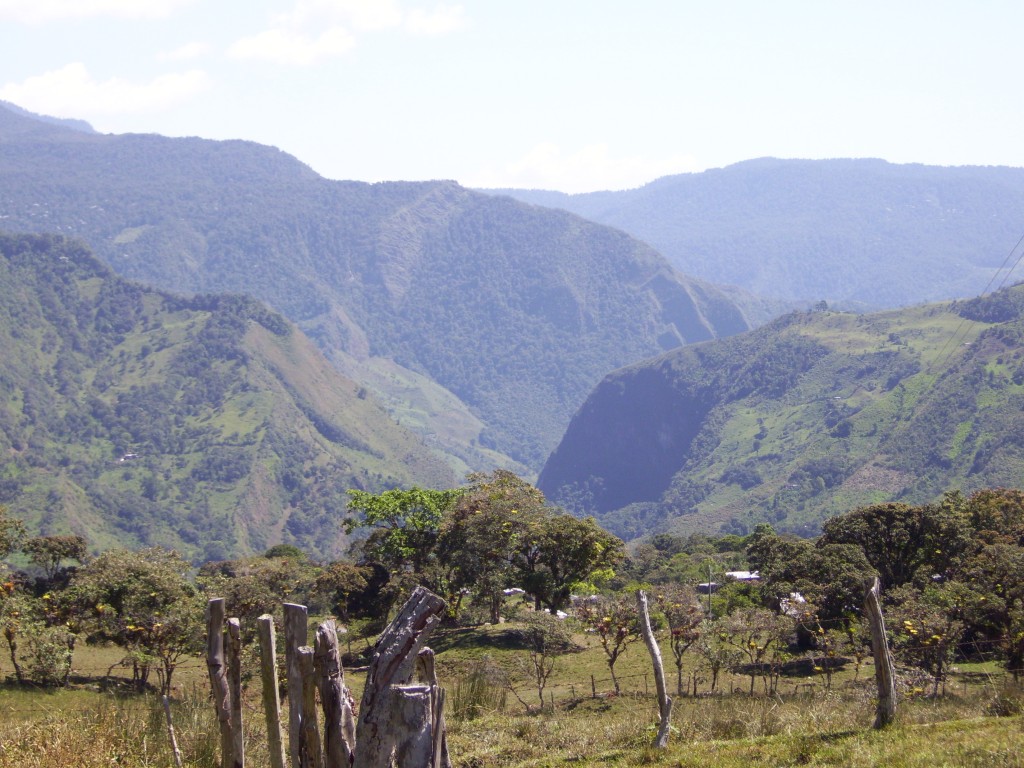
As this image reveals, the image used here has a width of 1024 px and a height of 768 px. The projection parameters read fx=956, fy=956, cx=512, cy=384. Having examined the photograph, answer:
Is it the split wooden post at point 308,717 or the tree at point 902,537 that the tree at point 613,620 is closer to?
the tree at point 902,537

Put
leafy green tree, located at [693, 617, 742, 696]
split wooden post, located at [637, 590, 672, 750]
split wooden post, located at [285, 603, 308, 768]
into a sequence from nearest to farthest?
1. split wooden post, located at [285, 603, 308, 768]
2. split wooden post, located at [637, 590, 672, 750]
3. leafy green tree, located at [693, 617, 742, 696]

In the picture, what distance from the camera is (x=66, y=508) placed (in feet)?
571

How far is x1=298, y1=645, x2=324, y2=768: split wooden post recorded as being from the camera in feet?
26.6

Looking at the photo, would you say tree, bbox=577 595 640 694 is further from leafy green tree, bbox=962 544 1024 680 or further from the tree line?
leafy green tree, bbox=962 544 1024 680

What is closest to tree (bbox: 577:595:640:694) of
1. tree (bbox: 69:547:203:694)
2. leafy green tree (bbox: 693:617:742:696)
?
leafy green tree (bbox: 693:617:742:696)

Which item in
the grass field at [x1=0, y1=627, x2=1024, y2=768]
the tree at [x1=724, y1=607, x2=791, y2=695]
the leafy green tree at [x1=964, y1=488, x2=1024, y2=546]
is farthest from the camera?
the leafy green tree at [x1=964, y1=488, x2=1024, y2=546]

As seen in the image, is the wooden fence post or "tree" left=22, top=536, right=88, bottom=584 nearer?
the wooden fence post

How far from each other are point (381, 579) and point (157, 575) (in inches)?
615

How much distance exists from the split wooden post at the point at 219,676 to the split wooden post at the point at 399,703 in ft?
8.07

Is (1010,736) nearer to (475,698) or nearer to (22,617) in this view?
(475,698)

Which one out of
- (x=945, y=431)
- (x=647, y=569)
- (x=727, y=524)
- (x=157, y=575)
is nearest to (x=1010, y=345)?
(x=945, y=431)

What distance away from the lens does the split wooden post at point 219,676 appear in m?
9.18

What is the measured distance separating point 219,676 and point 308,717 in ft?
5.07

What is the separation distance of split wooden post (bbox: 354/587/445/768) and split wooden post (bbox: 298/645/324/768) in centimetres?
91
